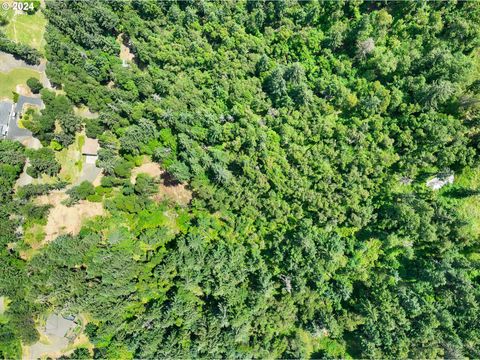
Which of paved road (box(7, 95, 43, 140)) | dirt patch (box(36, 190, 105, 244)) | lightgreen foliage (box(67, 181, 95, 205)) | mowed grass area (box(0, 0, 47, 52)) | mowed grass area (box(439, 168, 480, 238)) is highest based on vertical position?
mowed grass area (box(439, 168, 480, 238))

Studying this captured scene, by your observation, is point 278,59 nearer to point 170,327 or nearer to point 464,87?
point 464,87

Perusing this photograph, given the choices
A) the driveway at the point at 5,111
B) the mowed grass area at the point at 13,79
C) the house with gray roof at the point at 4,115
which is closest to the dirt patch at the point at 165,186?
the house with gray roof at the point at 4,115

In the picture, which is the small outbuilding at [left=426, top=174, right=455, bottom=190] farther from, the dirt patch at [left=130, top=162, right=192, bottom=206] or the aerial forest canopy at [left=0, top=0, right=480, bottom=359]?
the dirt patch at [left=130, top=162, right=192, bottom=206]

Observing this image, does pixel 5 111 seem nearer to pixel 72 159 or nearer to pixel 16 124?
pixel 16 124

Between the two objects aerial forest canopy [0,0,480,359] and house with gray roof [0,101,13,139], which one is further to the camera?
house with gray roof [0,101,13,139]

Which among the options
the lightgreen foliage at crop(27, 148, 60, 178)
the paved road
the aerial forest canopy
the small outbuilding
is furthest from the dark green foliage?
the small outbuilding

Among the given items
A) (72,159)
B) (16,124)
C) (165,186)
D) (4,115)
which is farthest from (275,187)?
(4,115)

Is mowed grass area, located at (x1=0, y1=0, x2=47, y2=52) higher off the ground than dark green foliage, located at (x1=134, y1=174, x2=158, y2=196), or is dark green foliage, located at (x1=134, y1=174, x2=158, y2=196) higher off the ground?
mowed grass area, located at (x1=0, y1=0, x2=47, y2=52)
